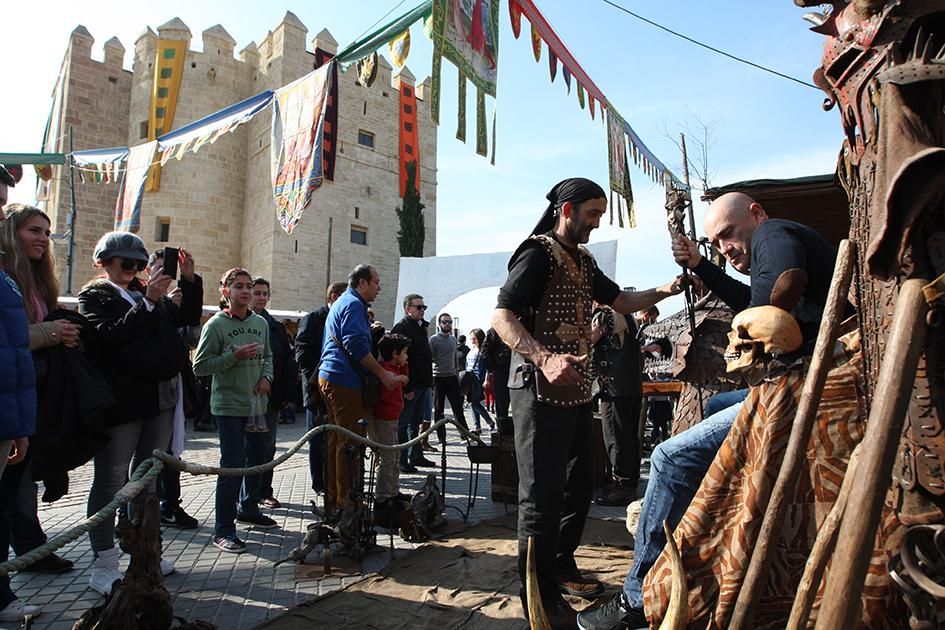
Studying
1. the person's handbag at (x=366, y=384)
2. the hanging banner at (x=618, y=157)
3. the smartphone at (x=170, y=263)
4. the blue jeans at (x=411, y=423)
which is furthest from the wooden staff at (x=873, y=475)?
the hanging banner at (x=618, y=157)

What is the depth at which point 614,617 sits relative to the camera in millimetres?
2234

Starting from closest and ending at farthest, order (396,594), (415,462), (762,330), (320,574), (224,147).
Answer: (762,330), (396,594), (320,574), (415,462), (224,147)

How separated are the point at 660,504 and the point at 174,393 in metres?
2.76

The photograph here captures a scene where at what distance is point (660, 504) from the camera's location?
6.95 feet

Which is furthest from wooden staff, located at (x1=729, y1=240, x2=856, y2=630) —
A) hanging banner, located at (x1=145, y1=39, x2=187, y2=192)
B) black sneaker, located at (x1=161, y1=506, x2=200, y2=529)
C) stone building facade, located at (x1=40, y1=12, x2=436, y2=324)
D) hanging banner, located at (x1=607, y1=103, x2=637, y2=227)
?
hanging banner, located at (x1=145, y1=39, x2=187, y2=192)

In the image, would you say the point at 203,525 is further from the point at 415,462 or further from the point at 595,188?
the point at 595,188

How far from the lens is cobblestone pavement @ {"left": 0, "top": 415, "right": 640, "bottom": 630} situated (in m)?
2.81

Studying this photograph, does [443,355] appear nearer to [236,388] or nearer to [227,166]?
[236,388]

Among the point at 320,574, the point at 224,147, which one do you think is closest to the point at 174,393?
the point at 320,574

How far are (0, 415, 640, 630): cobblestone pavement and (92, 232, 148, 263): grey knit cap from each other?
1779 mm

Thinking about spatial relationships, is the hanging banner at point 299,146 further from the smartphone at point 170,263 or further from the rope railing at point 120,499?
the rope railing at point 120,499

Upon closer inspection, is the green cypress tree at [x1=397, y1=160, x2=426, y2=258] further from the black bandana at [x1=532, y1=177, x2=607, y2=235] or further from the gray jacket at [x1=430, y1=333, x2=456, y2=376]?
the black bandana at [x1=532, y1=177, x2=607, y2=235]

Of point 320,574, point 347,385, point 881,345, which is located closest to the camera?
point 881,345

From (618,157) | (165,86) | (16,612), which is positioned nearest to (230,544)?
(16,612)
